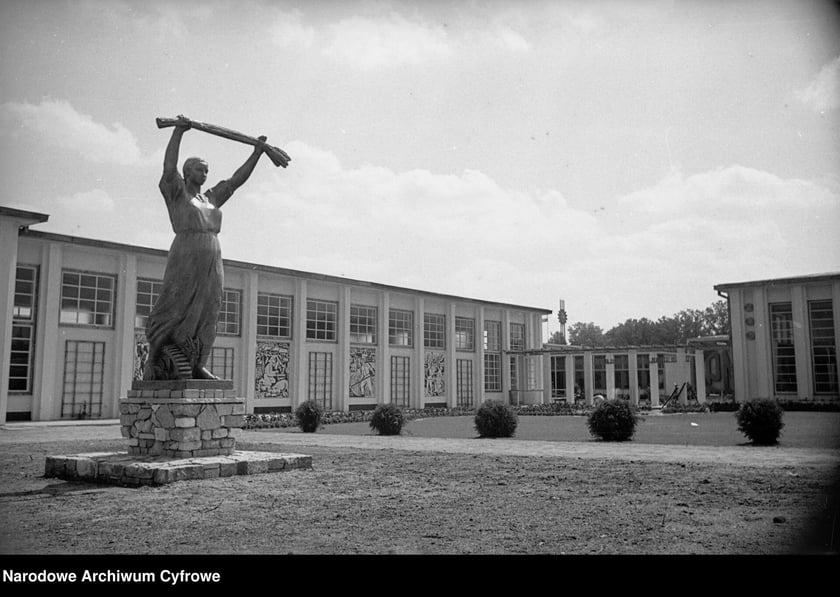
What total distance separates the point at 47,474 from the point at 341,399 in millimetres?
22595

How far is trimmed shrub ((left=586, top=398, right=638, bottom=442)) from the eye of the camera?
50.2 feet

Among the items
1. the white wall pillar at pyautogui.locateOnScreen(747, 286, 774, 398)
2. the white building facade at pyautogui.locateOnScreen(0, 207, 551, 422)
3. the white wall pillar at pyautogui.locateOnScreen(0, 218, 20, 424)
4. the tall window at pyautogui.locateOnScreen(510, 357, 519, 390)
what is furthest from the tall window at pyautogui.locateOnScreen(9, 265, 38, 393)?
the white wall pillar at pyautogui.locateOnScreen(747, 286, 774, 398)

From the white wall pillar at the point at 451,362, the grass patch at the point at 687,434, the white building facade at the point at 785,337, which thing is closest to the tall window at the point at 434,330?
the white wall pillar at the point at 451,362

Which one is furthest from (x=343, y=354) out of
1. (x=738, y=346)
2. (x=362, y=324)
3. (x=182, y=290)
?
(x=182, y=290)

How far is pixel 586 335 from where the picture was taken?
97.8 metres

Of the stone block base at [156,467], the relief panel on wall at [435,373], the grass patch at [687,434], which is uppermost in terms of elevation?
the relief panel on wall at [435,373]

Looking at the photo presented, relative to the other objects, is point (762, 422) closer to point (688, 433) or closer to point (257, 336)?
point (688, 433)

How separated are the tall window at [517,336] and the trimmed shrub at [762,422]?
28.6m

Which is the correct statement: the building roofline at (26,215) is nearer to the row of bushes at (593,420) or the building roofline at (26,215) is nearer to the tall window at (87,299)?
the tall window at (87,299)

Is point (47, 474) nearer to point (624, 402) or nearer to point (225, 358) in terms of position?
point (624, 402)

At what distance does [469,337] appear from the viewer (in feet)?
131

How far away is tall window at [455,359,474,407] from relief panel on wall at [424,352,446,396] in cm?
117

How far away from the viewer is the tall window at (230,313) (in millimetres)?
28078
